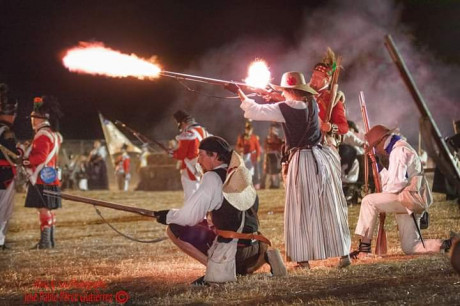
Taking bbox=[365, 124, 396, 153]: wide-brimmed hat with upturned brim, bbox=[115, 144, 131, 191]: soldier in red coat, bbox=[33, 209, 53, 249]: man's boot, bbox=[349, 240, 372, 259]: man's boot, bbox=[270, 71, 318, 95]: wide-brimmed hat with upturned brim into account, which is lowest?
bbox=[349, 240, 372, 259]: man's boot

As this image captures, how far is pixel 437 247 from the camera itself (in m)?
6.45

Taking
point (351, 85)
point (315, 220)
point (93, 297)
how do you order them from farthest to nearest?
1. point (351, 85)
2. point (315, 220)
3. point (93, 297)

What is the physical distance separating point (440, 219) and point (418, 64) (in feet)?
38.4

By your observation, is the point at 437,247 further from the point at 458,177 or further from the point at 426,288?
the point at 458,177

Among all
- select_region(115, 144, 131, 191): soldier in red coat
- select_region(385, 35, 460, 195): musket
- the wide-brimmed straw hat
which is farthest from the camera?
select_region(115, 144, 131, 191): soldier in red coat

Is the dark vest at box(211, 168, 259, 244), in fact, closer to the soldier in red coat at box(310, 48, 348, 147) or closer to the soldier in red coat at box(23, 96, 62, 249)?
the soldier in red coat at box(310, 48, 348, 147)

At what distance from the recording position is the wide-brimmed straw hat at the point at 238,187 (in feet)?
17.5

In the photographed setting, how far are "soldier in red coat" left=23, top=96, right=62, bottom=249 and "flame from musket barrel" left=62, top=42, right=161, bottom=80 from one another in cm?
129

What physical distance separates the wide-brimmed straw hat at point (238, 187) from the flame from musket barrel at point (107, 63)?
205 centimetres

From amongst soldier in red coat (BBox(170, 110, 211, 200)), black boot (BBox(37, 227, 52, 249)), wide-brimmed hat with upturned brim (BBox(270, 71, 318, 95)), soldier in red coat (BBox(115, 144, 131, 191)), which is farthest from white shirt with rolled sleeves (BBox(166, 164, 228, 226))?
Answer: soldier in red coat (BBox(115, 144, 131, 191))

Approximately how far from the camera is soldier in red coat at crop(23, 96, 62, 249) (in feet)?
29.7

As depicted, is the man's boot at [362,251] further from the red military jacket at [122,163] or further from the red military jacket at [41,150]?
the red military jacket at [122,163]

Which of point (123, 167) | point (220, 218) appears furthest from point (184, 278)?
point (123, 167)

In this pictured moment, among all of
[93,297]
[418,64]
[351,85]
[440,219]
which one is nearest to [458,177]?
[93,297]
